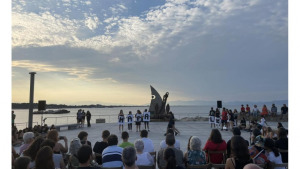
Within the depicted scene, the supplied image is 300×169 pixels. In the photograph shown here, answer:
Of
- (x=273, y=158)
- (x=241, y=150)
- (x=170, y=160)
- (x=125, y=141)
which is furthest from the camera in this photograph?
(x=125, y=141)

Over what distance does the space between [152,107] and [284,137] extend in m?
20.8

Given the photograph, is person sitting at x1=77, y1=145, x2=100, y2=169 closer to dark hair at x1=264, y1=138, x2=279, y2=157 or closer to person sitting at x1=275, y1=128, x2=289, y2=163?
dark hair at x1=264, y1=138, x2=279, y2=157

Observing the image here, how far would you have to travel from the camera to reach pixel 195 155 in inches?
153

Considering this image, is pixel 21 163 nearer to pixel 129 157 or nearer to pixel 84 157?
pixel 84 157

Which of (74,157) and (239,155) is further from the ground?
(239,155)

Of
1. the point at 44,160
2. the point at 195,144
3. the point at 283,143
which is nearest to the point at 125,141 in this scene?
the point at 195,144

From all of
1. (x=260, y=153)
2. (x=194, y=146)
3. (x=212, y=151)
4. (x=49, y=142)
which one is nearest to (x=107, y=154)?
(x=49, y=142)

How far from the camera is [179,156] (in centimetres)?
374

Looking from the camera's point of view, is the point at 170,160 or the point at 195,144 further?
the point at 195,144

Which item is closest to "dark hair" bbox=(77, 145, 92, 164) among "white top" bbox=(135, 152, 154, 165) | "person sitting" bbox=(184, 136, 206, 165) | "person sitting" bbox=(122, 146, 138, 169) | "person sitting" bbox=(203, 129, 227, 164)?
"person sitting" bbox=(122, 146, 138, 169)

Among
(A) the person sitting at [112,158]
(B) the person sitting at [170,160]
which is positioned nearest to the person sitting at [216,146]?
(B) the person sitting at [170,160]

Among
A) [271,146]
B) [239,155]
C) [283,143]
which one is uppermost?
[239,155]

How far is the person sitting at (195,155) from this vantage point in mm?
3857

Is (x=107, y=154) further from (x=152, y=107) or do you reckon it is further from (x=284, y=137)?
(x=152, y=107)
